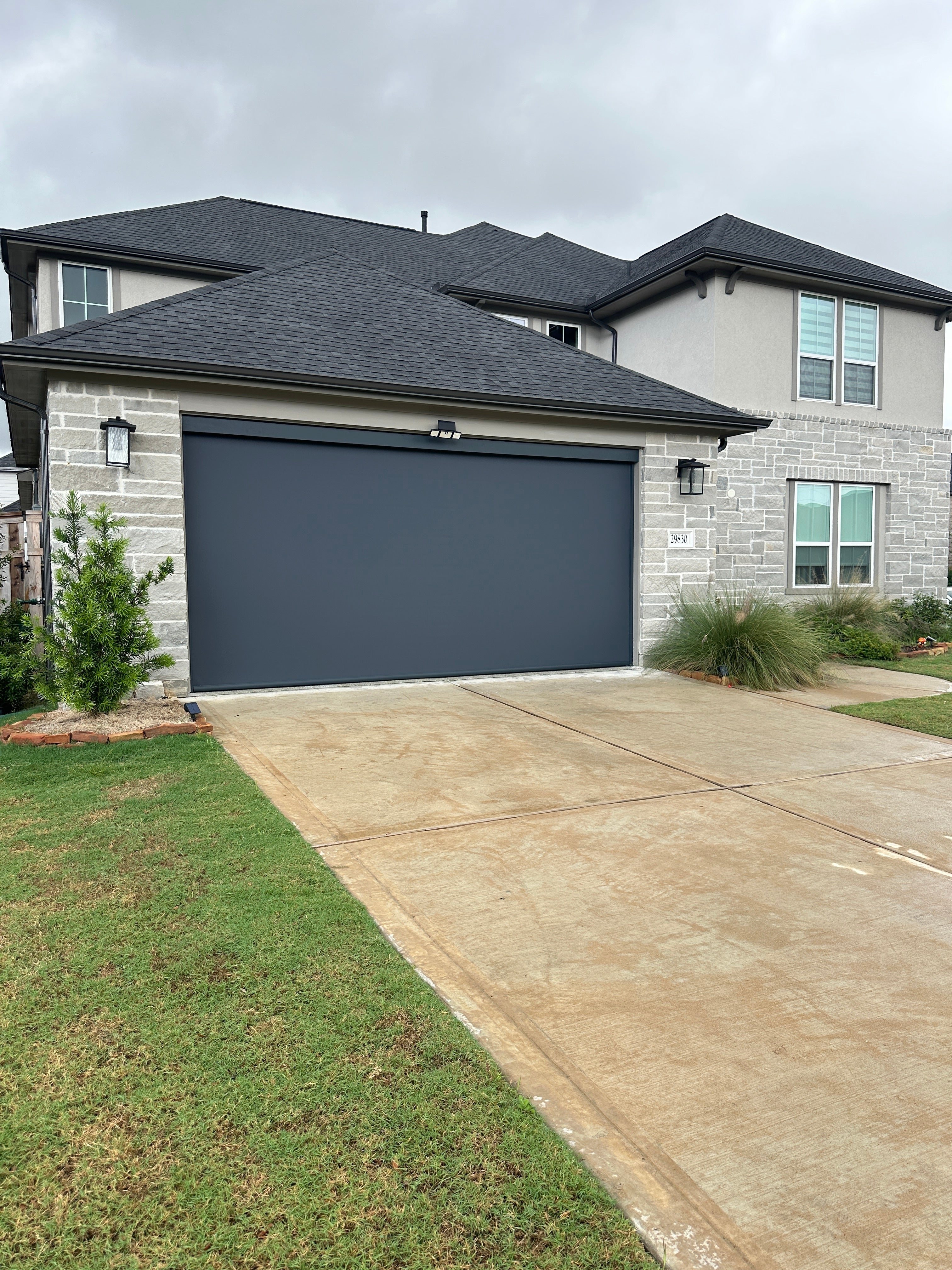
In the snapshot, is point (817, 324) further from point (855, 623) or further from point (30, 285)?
point (30, 285)

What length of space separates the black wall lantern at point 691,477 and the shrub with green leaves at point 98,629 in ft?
19.6

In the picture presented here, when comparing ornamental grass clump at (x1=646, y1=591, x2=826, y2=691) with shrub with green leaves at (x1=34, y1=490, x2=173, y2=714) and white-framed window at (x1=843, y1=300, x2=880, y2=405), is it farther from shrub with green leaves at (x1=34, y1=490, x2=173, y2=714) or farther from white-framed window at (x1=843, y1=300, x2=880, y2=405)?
white-framed window at (x1=843, y1=300, x2=880, y2=405)

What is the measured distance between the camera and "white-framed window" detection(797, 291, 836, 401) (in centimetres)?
1327

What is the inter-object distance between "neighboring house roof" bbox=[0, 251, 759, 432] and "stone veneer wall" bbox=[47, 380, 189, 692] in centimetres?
35

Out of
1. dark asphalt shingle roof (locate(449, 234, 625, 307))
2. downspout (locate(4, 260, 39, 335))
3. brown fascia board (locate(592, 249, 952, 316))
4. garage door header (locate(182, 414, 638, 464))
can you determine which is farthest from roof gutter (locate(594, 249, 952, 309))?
downspout (locate(4, 260, 39, 335))

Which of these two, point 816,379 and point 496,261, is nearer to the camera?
point 816,379

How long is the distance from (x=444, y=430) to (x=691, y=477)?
10.3ft

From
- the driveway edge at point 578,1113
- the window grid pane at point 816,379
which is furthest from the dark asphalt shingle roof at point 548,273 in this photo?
the driveway edge at point 578,1113

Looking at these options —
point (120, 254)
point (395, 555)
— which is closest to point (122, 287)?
point (120, 254)

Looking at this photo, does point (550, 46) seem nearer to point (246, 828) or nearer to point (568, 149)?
point (568, 149)

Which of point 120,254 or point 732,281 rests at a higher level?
point 120,254

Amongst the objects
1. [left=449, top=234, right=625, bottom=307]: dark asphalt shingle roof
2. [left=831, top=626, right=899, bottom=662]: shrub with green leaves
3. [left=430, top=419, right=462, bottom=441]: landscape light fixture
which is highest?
[left=449, top=234, right=625, bottom=307]: dark asphalt shingle roof

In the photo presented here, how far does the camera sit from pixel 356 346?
8.59m

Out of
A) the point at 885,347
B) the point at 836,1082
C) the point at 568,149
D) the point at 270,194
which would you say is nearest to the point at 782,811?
the point at 836,1082
